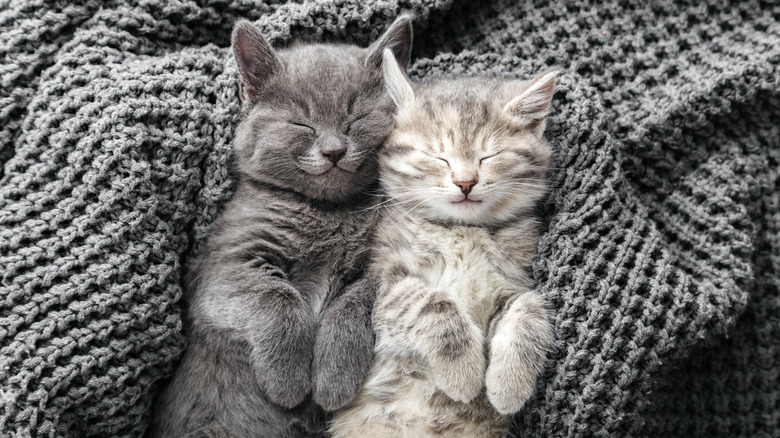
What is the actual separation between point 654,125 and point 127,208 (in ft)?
3.56

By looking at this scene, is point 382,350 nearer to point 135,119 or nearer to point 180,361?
point 180,361

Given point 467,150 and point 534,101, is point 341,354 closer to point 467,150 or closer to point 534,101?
point 467,150

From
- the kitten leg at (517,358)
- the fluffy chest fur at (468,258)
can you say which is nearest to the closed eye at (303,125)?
the fluffy chest fur at (468,258)

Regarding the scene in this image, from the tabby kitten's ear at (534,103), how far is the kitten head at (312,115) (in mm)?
270

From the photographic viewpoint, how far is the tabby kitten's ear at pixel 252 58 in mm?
1193

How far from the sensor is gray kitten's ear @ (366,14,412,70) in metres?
1.26

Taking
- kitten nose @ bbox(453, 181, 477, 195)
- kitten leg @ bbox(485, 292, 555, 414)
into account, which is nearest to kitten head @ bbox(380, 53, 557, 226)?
kitten nose @ bbox(453, 181, 477, 195)

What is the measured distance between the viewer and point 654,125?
1.23m

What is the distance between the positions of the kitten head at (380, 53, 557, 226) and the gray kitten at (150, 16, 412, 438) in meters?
0.06

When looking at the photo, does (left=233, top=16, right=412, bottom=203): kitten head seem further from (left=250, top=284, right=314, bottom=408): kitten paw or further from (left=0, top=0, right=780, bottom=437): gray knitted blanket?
(left=250, top=284, right=314, bottom=408): kitten paw

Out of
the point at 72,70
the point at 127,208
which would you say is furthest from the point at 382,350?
the point at 72,70

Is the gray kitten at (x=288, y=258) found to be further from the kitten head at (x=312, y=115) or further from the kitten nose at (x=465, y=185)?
the kitten nose at (x=465, y=185)

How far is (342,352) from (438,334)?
0.19 meters

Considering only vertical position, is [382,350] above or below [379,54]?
below
